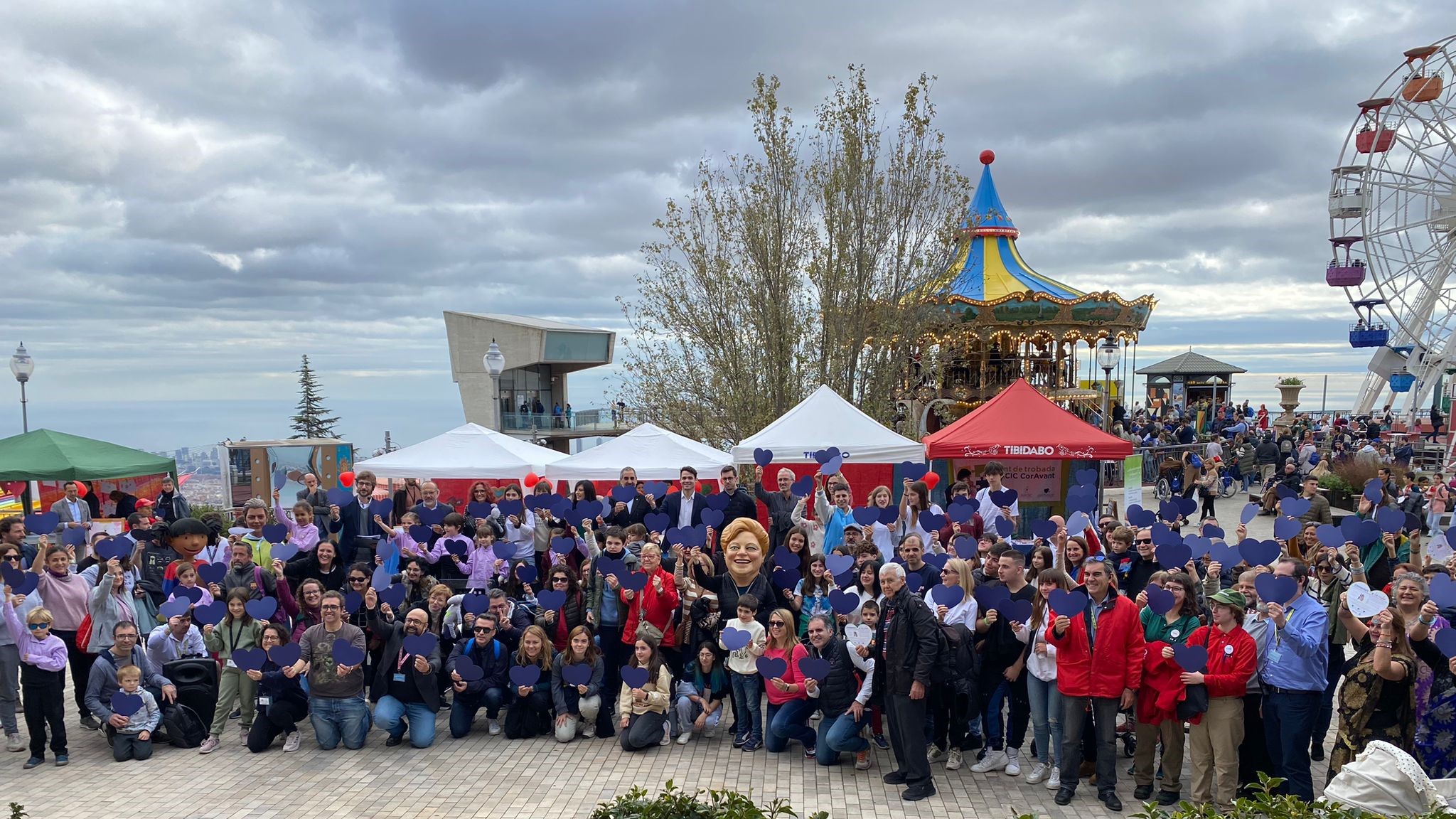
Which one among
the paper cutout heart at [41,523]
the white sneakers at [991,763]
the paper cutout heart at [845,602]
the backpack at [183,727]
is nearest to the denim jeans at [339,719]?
the backpack at [183,727]

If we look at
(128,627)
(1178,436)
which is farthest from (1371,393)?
(128,627)

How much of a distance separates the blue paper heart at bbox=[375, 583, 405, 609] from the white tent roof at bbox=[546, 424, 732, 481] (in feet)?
19.6

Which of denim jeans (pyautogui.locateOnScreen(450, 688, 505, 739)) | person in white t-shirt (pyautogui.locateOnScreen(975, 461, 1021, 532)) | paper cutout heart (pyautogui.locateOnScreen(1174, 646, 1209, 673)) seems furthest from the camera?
person in white t-shirt (pyautogui.locateOnScreen(975, 461, 1021, 532))

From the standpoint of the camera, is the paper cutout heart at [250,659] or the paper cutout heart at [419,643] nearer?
the paper cutout heart at [419,643]

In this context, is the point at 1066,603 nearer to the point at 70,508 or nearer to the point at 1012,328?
the point at 70,508

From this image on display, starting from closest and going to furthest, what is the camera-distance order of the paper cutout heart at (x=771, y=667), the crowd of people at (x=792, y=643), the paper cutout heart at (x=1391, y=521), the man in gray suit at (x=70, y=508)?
1. the crowd of people at (x=792, y=643)
2. the paper cutout heart at (x=771, y=667)
3. the paper cutout heart at (x=1391, y=521)
4. the man in gray suit at (x=70, y=508)

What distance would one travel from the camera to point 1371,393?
52.0 meters

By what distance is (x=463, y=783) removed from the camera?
6.88m

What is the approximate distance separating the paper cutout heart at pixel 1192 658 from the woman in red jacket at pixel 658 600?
3607 millimetres

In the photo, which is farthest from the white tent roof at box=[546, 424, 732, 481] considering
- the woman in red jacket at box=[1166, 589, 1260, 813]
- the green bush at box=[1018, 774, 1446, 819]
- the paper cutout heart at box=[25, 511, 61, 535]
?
the green bush at box=[1018, 774, 1446, 819]

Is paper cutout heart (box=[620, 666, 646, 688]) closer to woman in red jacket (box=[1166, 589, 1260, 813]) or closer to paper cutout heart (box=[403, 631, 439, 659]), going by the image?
paper cutout heart (box=[403, 631, 439, 659])

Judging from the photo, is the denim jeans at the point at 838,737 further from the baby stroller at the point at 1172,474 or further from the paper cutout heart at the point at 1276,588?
the baby stroller at the point at 1172,474

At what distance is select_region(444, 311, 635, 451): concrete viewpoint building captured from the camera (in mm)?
55500

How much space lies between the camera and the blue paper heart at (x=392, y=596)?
7754 millimetres
